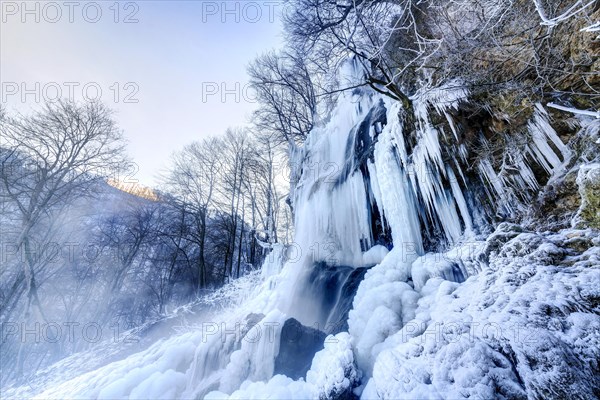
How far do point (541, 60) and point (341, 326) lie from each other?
4.79 meters

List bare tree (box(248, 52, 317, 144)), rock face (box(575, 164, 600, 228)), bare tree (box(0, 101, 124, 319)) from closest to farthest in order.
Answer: rock face (box(575, 164, 600, 228)), bare tree (box(0, 101, 124, 319)), bare tree (box(248, 52, 317, 144))

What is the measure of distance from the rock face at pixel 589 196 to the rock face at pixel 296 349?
3327 mm

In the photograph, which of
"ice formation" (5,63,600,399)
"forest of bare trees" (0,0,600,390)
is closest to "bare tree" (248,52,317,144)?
"forest of bare trees" (0,0,600,390)

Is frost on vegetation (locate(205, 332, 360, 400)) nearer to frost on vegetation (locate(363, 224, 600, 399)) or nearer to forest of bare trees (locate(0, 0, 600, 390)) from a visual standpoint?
frost on vegetation (locate(363, 224, 600, 399))

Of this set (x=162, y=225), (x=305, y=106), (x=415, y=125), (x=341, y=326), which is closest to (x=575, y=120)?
(x=415, y=125)

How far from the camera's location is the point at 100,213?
12898mm

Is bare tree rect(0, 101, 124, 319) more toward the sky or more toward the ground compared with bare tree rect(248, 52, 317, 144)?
more toward the ground

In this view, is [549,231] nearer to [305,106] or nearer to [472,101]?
[472,101]

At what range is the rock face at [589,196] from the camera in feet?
7.09

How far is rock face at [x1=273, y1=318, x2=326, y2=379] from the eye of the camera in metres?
3.00

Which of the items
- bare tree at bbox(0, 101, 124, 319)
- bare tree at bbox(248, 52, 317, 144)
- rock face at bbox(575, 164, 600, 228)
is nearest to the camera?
rock face at bbox(575, 164, 600, 228)

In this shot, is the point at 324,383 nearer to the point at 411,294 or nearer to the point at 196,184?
the point at 411,294

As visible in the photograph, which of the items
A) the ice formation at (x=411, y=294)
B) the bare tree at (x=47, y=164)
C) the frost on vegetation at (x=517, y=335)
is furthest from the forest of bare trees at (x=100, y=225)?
the frost on vegetation at (x=517, y=335)

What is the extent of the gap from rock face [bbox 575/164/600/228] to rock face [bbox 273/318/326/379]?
333cm
